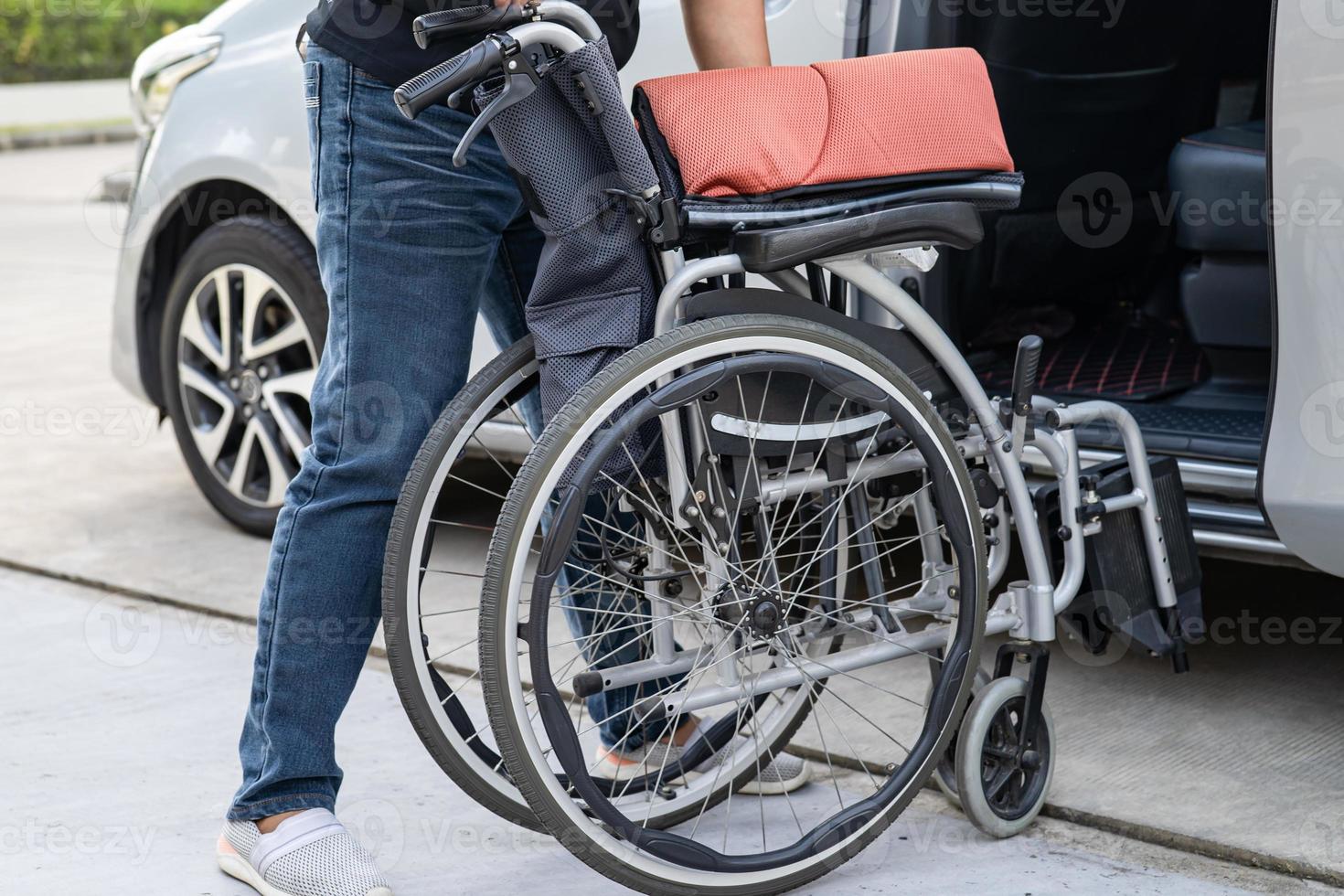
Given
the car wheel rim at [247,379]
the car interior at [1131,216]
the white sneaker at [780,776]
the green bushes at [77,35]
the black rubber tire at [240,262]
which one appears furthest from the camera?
the green bushes at [77,35]

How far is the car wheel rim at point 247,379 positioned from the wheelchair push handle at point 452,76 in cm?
185

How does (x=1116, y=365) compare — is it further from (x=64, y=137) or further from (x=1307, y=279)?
(x=64, y=137)

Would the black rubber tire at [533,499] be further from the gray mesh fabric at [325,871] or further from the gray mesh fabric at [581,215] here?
the gray mesh fabric at [325,871]

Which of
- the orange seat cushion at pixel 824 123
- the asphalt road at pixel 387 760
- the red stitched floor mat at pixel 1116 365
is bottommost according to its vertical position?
the asphalt road at pixel 387 760

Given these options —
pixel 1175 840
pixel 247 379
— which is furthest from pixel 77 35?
pixel 1175 840

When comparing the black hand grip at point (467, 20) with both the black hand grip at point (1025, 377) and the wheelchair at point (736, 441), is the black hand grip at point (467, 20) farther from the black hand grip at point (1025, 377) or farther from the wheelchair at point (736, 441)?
the black hand grip at point (1025, 377)

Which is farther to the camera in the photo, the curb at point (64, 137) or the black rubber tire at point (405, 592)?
the curb at point (64, 137)

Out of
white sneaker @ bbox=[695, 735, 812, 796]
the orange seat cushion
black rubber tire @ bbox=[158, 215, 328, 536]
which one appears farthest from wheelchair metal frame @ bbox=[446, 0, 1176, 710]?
black rubber tire @ bbox=[158, 215, 328, 536]

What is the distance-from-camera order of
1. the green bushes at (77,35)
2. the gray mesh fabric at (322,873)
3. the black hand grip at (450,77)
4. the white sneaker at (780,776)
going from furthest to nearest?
1. the green bushes at (77,35)
2. the white sneaker at (780,776)
3. the gray mesh fabric at (322,873)
4. the black hand grip at (450,77)

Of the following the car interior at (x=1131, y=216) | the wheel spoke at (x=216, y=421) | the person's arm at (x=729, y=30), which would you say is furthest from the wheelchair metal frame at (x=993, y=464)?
the wheel spoke at (x=216, y=421)

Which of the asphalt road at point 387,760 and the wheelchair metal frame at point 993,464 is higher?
the wheelchair metal frame at point 993,464

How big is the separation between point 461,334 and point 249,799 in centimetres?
69

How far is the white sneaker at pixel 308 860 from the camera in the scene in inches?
81.8

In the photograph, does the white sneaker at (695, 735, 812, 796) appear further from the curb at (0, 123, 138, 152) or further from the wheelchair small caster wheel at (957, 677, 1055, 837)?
the curb at (0, 123, 138, 152)
